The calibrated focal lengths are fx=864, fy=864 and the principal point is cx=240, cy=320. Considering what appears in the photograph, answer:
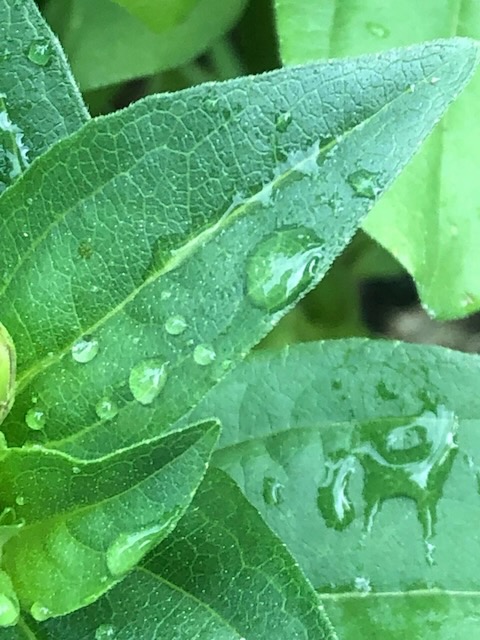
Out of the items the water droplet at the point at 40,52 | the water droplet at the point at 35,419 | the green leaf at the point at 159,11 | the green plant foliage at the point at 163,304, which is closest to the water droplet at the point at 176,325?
the green plant foliage at the point at 163,304

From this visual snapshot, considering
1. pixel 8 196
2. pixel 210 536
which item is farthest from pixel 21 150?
pixel 210 536

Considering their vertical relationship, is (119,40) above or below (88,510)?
above

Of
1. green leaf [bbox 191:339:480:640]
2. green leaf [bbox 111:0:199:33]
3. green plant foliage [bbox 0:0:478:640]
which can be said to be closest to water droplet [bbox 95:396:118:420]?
green plant foliage [bbox 0:0:478:640]

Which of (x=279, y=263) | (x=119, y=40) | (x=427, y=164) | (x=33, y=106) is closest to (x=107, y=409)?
(x=279, y=263)

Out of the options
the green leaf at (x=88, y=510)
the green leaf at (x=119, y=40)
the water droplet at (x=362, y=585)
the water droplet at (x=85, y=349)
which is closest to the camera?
the green leaf at (x=88, y=510)

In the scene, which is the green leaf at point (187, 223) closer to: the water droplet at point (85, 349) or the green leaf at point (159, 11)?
the water droplet at point (85, 349)

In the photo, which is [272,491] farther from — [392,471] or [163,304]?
[163,304]
